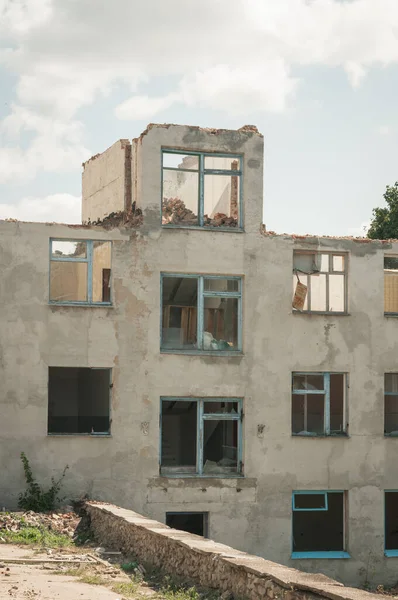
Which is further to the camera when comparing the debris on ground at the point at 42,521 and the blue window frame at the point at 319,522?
the blue window frame at the point at 319,522

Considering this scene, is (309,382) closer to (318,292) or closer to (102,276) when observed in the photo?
(318,292)

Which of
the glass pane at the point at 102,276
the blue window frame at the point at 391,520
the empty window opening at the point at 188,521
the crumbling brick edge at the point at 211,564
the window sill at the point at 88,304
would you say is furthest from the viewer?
the blue window frame at the point at 391,520

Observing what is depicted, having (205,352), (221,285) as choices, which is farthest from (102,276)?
(205,352)

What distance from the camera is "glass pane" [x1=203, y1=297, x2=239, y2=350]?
81.3 feet

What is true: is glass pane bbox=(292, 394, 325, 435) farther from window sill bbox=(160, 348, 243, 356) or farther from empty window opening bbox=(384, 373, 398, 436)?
window sill bbox=(160, 348, 243, 356)

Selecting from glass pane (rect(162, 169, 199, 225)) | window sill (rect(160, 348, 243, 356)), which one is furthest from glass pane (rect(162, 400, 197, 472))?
glass pane (rect(162, 169, 199, 225))

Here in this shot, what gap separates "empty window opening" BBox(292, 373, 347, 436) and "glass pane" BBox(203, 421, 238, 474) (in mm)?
1718

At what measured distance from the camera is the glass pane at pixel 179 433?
24.7 metres

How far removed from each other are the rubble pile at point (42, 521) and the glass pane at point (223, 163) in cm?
952

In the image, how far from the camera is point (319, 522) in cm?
2561

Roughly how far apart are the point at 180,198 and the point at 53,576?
40.3ft

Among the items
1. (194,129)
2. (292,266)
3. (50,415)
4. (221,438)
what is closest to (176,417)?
(221,438)

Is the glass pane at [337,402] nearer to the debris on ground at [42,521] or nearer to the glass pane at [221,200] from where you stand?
the glass pane at [221,200]

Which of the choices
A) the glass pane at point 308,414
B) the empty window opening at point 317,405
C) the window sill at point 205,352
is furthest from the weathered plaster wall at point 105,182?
the glass pane at point 308,414
